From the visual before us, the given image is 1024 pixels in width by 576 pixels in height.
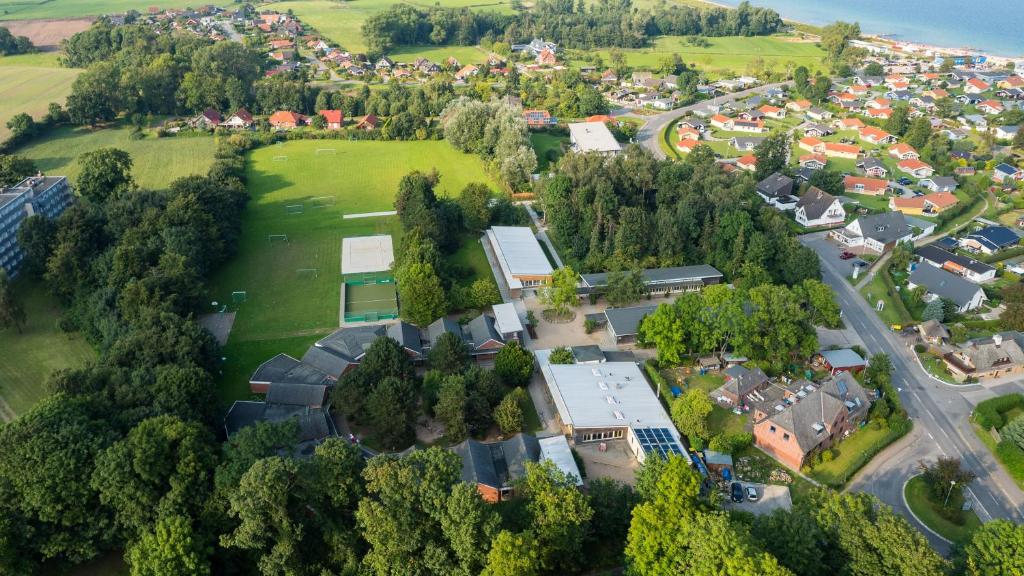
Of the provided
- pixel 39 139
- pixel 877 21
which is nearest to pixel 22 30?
pixel 39 139

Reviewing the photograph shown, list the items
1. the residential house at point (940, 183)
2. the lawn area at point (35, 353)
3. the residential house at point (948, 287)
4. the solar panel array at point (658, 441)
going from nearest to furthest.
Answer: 1. the solar panel array at point (658, 441)
2. the lawn area at point (35, 353)
3. the residential house at point (948, 287)
4. the residential house at point (940, 183)

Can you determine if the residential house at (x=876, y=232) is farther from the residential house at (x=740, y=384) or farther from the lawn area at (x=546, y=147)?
the lawn area at (x=546, y=147)

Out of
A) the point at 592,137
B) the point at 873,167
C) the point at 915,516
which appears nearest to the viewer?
the point at 915,516

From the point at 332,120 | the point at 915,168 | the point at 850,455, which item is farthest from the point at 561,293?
the point at 332,120

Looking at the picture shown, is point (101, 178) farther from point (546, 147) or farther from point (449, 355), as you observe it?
point (546, 147)

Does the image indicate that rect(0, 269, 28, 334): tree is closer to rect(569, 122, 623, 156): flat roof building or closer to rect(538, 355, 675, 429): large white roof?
rect(538, 355, 675, 429): large white roof

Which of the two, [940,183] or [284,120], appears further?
[284,120]

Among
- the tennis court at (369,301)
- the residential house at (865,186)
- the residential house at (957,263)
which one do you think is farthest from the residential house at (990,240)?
the tennis court at (369,301)
